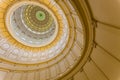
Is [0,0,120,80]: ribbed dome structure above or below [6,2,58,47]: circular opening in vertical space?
below

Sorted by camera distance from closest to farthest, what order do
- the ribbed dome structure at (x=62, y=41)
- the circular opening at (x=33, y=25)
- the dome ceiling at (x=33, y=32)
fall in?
the ribbed dome structure at (x=62, y=41)
the dome ceiling at (x=33, y=32)
the circular opening at (x=33, y=25)

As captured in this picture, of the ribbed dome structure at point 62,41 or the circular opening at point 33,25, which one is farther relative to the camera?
the circular opening at point 33,25

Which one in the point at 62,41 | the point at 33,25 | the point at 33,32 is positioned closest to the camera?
the point at 62,41

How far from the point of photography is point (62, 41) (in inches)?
329

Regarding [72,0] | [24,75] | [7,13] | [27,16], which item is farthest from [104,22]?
[27,16]

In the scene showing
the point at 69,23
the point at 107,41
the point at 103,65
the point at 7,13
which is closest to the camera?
the point at 107,41

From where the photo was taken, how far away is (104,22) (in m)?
4.21

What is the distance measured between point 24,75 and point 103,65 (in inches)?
161

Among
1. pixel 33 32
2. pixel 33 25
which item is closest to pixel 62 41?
pixel 33 32

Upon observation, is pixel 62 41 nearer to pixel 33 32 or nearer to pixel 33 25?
pixel 33 32

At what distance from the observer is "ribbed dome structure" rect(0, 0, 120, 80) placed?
4.29 meters

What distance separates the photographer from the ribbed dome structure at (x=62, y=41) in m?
4.29

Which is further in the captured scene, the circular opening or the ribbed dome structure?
the circular opening

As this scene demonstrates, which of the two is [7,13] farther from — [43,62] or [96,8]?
[96,8]
